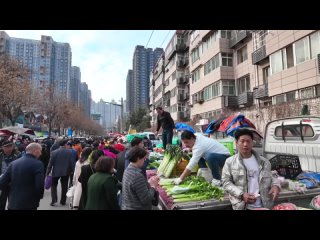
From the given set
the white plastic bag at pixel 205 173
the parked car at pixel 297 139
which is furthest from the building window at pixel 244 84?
the white plastic bag at pixel 205 173

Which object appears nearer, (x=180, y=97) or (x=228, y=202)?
(x=228, y=202)

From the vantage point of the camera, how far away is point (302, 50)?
19.3 m

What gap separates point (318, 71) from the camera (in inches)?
691

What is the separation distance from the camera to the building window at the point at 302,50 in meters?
18.7

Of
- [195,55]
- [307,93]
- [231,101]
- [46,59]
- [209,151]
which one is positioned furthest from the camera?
[46,59]

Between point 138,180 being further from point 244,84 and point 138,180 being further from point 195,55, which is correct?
point 195,55

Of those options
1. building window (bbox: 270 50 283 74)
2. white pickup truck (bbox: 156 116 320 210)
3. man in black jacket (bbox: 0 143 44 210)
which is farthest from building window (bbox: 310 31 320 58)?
man in black jacket (bbox: 0 143 44 210)

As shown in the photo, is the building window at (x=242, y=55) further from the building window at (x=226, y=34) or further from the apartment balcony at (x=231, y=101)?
the apartment balcony at (x=231, y=101)

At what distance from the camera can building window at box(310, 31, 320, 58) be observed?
17.7 meters

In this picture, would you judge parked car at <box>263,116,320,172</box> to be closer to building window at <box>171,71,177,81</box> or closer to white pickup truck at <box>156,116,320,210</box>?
white pickup truck at <box>156,116,320,210</box>

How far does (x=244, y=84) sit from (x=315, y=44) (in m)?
12.4

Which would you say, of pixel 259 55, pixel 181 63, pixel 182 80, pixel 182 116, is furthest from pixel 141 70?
pixel 259 55

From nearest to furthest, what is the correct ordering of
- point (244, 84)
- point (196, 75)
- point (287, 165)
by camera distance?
point (287, 165), point (244, 84), point (196, 75)
